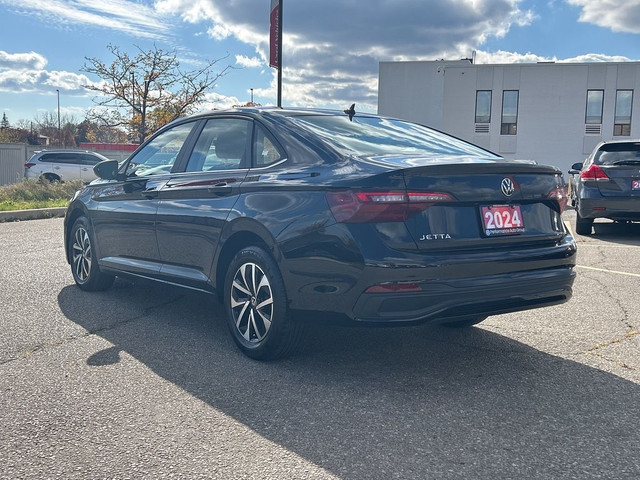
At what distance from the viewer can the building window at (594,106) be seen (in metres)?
39.2

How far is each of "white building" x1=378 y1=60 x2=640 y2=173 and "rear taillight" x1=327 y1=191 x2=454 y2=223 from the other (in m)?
37.8

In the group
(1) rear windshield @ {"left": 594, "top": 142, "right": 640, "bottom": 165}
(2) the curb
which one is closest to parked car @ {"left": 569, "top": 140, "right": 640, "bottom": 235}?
(1) rear windshield @ {"left": 594, "top": 142, "right": 640, "bottom": 165}

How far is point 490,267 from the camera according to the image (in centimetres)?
388

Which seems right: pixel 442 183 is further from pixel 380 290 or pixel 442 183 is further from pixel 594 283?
pixel 594 283

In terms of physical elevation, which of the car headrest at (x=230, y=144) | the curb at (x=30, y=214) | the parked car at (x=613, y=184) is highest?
the car headrest at (x=230, y=144)

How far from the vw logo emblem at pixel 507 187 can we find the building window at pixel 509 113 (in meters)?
38.5

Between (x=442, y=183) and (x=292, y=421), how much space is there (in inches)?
59.1

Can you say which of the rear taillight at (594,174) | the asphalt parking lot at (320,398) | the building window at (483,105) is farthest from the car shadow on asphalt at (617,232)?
the building window at (483,105)

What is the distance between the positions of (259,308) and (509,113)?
39.1 m

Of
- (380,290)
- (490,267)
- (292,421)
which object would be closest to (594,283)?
(490,267)

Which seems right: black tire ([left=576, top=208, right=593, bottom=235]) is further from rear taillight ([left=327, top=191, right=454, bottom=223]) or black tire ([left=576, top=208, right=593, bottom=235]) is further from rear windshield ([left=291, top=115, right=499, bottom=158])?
rear taillight ([left=327, top=191, right=454, bottom=223])

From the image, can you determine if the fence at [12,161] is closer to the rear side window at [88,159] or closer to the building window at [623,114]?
the rear side window at [88,159]

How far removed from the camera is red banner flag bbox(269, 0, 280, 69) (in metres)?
16.8

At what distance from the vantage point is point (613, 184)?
10.9 metres
